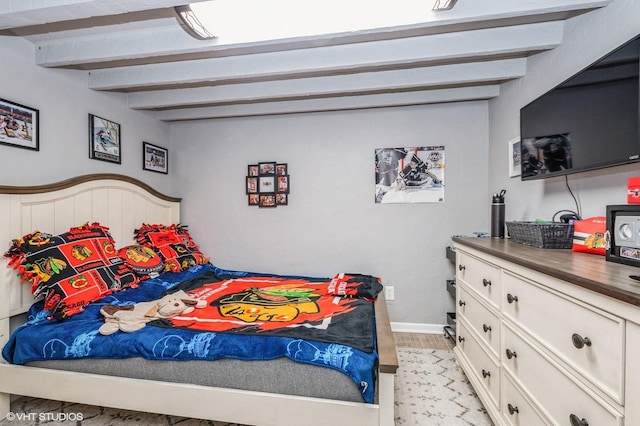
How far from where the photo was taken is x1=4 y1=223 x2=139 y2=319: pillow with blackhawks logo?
5.28 ft

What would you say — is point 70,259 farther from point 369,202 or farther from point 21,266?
point 369,202

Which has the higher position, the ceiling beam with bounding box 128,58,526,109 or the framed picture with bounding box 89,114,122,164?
the ceiling beam with bounding box 128,58,526,109

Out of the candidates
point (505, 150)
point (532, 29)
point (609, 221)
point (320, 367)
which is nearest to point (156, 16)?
point (320, 367)

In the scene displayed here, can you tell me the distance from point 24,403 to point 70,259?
3.06ft

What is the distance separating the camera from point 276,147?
2.99 m

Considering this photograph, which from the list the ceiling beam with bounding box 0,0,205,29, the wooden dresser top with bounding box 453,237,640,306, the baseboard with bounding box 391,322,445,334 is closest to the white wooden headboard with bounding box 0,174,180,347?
the ceiling beam with bounding box 0,0,205,29

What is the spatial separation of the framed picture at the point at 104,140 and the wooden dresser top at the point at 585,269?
2.99 m

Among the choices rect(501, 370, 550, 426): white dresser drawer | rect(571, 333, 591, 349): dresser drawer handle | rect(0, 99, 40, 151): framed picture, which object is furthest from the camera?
rect(0, 99, 40, 151): framed picture

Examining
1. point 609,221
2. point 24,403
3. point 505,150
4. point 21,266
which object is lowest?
point 24,403

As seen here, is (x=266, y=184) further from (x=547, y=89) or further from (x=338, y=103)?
(x=547, y=89)

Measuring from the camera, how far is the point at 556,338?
99 centimetres

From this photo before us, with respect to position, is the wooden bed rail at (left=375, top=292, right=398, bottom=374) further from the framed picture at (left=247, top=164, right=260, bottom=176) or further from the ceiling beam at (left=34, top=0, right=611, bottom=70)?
the framed picture at (left=247, top=164, right=260, bottom=176)

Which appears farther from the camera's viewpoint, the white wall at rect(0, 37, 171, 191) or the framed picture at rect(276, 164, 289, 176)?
the framed picture at rect(276, 164, 289, 176)

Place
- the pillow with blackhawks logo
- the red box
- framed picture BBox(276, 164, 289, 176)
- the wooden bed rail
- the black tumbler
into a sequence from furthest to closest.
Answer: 1. framed picture BBox(276, 164, 289, 176)
2. the black tumbler
3. the pillow with blackhawks logo
4. the wooden bed rail
5. the red box
